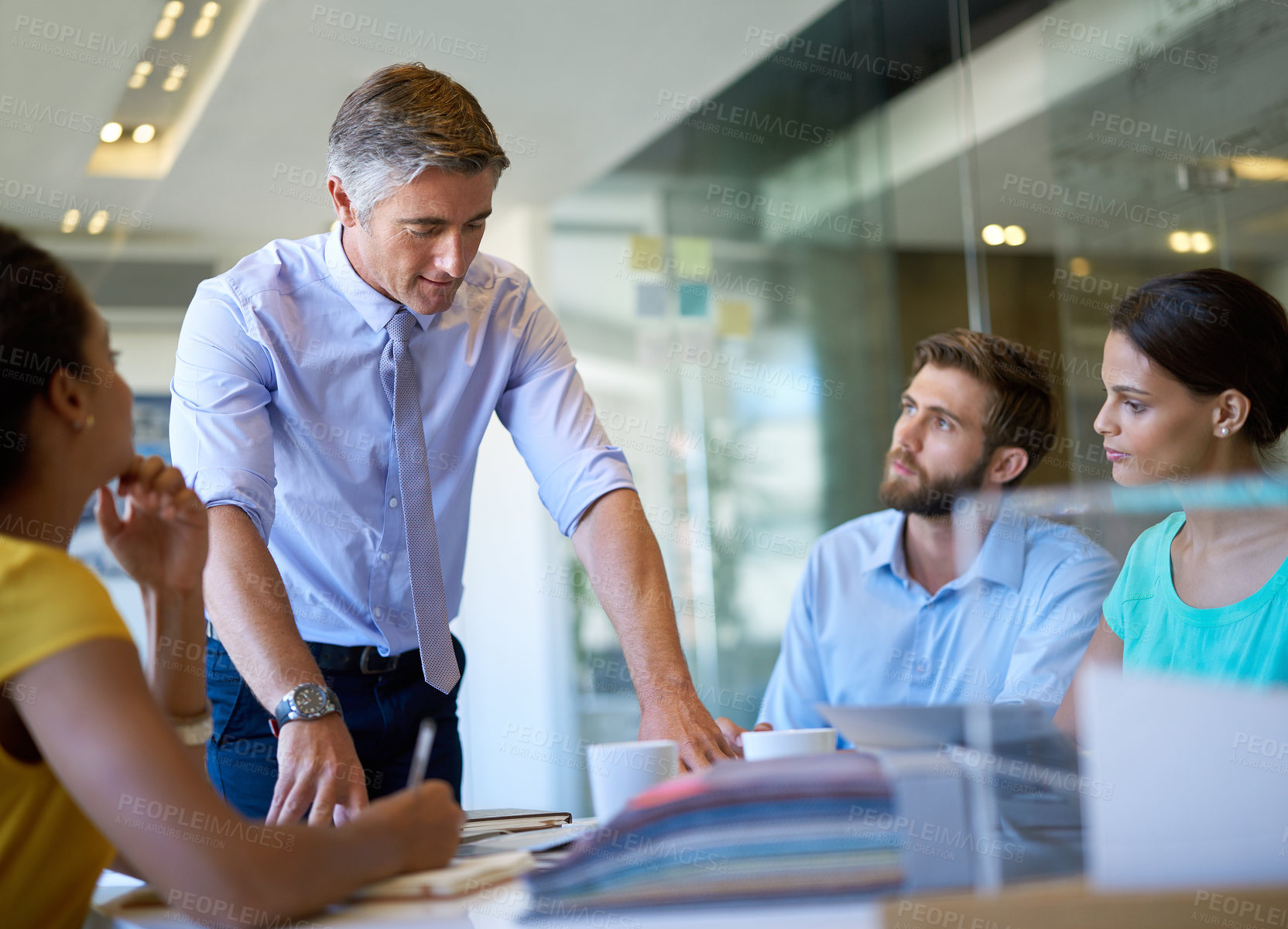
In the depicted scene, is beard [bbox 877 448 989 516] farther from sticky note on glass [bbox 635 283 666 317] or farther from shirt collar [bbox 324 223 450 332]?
sticky note on glass [bbox 635 283 666 317]

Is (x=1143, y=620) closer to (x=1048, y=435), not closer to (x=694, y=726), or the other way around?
(x=694, y=726)

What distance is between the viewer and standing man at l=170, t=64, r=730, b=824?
1601 millimetres

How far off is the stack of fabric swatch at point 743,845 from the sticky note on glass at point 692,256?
13.5ft

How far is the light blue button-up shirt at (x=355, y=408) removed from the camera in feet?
5.43

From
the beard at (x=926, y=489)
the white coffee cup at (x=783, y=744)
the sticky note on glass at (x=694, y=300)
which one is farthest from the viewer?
the sticky note on glass at (x=694, y=300)

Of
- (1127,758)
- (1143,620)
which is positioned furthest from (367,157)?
(1127,758)

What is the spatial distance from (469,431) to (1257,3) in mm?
2024

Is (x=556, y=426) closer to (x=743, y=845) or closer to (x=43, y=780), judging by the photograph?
(x=43, y=780)

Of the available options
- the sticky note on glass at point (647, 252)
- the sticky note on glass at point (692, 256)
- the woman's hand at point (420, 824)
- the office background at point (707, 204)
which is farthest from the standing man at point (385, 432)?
the sticky note on glass at point (647, 252)

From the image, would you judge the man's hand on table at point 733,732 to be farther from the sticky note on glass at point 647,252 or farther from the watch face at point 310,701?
the sticky note on glass at point 647,252

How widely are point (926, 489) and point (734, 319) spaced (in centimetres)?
236

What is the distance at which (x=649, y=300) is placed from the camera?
490cm

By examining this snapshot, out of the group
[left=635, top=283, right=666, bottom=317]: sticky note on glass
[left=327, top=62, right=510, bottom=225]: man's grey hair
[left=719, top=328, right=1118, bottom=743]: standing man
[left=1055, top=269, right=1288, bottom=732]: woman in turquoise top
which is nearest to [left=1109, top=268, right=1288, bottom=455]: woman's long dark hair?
[left=1055, top=269, right=1288, bottom=732]: woman in turquoise top

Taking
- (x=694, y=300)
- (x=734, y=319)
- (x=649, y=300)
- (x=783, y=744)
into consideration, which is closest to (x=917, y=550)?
(x=783, y=744)
